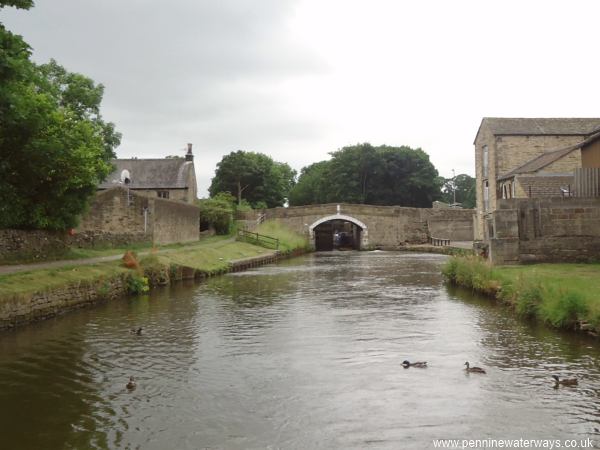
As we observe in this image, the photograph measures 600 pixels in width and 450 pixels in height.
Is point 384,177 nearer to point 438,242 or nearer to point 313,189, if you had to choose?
point 313,189

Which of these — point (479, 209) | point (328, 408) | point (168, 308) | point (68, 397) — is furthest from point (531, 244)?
point (479, 209)

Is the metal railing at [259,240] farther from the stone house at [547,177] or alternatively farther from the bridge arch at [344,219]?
the stone house at [547,177]

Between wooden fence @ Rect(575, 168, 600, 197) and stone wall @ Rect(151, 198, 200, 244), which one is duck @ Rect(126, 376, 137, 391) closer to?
wooden fence @ Rect(575, 168, 600, 197)

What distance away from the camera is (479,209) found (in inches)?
1388

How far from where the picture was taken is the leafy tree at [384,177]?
196 ft

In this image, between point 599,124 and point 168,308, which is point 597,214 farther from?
point 599,124

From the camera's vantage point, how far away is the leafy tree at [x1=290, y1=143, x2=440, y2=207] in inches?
2346

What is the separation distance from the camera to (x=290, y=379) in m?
7.84

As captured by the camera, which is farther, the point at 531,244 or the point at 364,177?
the point at 364,177

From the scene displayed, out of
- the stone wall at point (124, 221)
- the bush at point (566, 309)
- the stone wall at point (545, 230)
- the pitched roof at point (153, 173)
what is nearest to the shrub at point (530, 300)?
the bush at point (566, 309)

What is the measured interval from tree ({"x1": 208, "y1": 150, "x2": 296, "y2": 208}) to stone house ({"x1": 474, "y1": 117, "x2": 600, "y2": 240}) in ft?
95.7

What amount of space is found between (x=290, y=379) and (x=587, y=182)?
13707 mm

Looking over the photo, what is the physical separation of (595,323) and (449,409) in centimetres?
439

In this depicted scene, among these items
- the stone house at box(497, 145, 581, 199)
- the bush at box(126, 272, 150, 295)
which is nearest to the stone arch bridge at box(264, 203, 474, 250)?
the stone house at box(497, 145, 581, 199)
